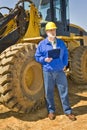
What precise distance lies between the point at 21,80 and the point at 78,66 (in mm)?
3827

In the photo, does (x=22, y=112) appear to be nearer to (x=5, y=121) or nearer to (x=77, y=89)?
(x=5, y=121)

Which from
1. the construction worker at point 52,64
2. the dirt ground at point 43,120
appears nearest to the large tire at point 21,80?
the dirt ground at point 43,120

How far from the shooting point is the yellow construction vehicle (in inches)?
234

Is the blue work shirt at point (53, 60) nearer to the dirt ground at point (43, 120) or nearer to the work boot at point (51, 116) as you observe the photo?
the work boot at point (51, 116)

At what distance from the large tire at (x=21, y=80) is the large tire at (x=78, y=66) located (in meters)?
3.14

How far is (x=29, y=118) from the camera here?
19.7 feet

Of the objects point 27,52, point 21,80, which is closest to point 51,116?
point 21,80

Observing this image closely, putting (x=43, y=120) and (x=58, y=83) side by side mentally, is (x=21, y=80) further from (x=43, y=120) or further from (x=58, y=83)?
(x=43, y=120)

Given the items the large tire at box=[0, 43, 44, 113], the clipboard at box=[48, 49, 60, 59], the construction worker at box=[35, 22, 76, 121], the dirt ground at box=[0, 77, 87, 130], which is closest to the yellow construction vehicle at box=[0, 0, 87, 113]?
the large tire at box=[0, 43, 44, 113]

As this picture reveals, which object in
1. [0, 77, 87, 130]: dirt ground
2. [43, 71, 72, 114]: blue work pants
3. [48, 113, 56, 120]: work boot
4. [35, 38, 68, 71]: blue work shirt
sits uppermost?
[35, 38, 68, 71]: blue work shirt

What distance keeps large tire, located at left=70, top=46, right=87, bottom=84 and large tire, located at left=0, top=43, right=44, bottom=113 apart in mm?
3136

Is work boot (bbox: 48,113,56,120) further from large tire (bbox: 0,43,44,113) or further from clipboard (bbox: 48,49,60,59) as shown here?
clipboard (bbox: 48,49,60,59)

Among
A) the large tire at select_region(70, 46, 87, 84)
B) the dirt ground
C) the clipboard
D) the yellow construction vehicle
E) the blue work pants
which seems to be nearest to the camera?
the dirt ground

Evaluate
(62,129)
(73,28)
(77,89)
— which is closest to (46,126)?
(62,129)
